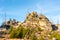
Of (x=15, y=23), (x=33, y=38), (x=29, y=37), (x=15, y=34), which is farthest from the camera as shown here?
(x=15, y=23)

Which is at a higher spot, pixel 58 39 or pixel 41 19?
pixel 41 19

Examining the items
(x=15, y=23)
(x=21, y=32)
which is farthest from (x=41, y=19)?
(x=21, y=32)

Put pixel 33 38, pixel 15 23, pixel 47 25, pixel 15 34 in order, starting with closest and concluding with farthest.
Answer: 1. pixel 33 38
2. pixel 15 34
3. pixel 47 25
4. pixel 15 23

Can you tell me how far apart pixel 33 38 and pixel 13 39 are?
6259mm

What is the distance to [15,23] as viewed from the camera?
191 ft

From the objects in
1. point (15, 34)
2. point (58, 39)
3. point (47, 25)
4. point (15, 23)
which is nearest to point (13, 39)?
point (15, 34)

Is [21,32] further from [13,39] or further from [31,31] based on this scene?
[31,31]

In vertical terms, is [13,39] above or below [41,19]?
below

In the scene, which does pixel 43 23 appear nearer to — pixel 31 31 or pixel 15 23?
pixel 15 23

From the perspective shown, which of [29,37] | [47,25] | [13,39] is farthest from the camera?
[47,25]

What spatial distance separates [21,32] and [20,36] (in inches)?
27.2

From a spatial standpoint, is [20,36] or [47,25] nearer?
[20,36]

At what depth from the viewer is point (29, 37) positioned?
2250 cm

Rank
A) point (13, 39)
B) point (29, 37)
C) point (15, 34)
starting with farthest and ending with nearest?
point (15, 34) → point (13, 39) → point (29, 37)
